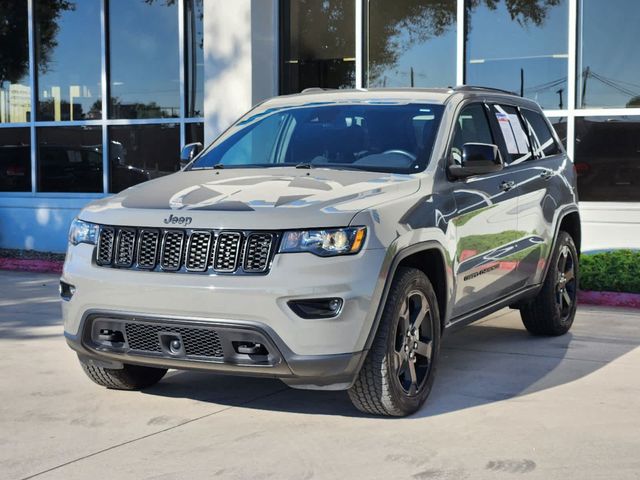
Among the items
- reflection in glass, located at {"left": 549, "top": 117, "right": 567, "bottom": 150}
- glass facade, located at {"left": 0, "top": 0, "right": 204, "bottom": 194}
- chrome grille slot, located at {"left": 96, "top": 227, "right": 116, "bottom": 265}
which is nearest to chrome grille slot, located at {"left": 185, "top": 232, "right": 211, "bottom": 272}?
chrome grille slot, located at {"left": 96, "top": 227, "right": 116, "bottom": 265}

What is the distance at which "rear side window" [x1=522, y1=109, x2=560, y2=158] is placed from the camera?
7.56 meters

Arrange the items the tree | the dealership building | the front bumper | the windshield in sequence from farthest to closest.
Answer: the tree → the dealership building → the windshield → the front bumper

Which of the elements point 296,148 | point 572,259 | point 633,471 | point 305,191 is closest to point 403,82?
point 572,259

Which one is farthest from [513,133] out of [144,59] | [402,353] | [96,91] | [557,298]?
[96,91]

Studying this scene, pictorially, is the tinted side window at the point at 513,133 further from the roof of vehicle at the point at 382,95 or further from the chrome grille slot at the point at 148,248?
the chrome grille slot at the point at 148,248

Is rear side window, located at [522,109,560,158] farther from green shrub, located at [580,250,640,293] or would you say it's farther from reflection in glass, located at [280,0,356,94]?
reflection in glass, located at [280,0,356,94]

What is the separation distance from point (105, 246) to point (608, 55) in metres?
7.36

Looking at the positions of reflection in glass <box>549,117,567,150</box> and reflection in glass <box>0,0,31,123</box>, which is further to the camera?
reflection in glass <box>0,0,31,123</box>

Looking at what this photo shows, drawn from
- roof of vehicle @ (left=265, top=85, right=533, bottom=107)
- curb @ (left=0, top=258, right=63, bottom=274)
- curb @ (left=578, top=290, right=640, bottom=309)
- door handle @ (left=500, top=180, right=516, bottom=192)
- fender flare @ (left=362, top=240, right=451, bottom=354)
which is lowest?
curb @ (left=0, top=258, right=63, bottom=274)

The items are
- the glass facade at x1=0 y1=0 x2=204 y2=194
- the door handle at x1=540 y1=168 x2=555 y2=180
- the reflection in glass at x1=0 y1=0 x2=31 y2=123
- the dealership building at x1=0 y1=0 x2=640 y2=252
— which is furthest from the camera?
the reflection in glass at x1=0 y1=0 x2=31 y2=123

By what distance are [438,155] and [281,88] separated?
23.5 feet

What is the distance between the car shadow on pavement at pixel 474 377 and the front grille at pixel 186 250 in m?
1.06

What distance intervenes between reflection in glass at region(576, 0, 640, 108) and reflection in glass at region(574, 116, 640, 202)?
0.24 metres

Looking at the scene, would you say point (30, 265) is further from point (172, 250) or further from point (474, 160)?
point (474, 160)
